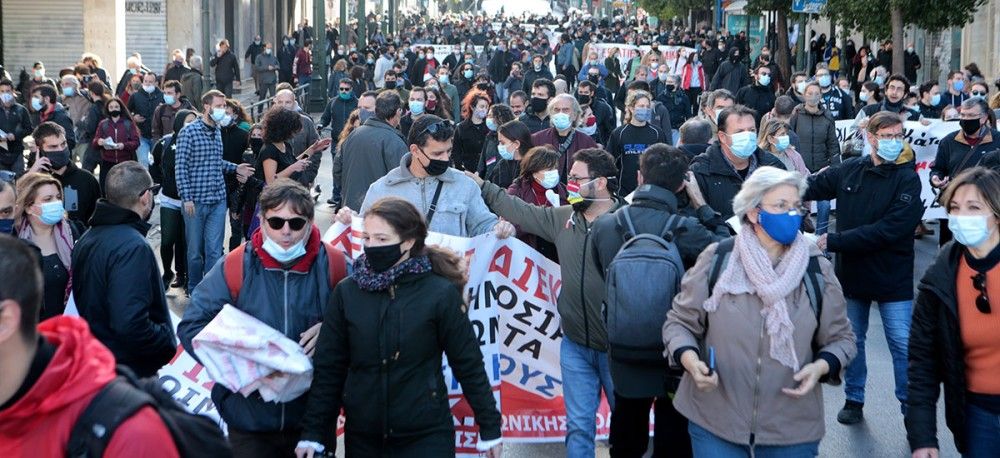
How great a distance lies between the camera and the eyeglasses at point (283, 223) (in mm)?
5273

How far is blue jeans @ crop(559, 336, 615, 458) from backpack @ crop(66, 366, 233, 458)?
3.47 metres

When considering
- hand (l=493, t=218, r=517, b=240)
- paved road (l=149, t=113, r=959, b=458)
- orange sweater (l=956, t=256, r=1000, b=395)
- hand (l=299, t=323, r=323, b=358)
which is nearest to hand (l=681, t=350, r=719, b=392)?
orange sweater (l=956, t=256, r=1000, b=395)

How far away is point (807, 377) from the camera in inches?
194

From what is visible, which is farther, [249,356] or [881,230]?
[881,230]

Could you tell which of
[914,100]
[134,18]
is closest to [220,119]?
[914,100]

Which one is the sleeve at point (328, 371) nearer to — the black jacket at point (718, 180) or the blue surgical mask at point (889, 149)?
the black jacket at point (718, 180)

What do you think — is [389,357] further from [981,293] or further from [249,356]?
[981,293]

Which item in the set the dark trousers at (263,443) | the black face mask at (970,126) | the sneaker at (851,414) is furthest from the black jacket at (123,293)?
Answer: the black face mask at (970,126)

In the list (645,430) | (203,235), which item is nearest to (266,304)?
(645,430)

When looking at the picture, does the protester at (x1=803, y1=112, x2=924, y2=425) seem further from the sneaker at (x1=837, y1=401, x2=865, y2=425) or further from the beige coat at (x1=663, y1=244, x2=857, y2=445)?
the beige coat at (x1=663, y1=244, x2=857, y2=445)

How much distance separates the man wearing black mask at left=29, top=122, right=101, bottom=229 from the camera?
920 centimetres

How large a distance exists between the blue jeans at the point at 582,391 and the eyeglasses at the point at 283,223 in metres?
1.75

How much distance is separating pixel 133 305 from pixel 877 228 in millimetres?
3854

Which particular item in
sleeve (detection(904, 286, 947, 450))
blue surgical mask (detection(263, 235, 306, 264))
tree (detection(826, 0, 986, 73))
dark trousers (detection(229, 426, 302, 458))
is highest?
tree (detection(826, 0, 986, 73))
